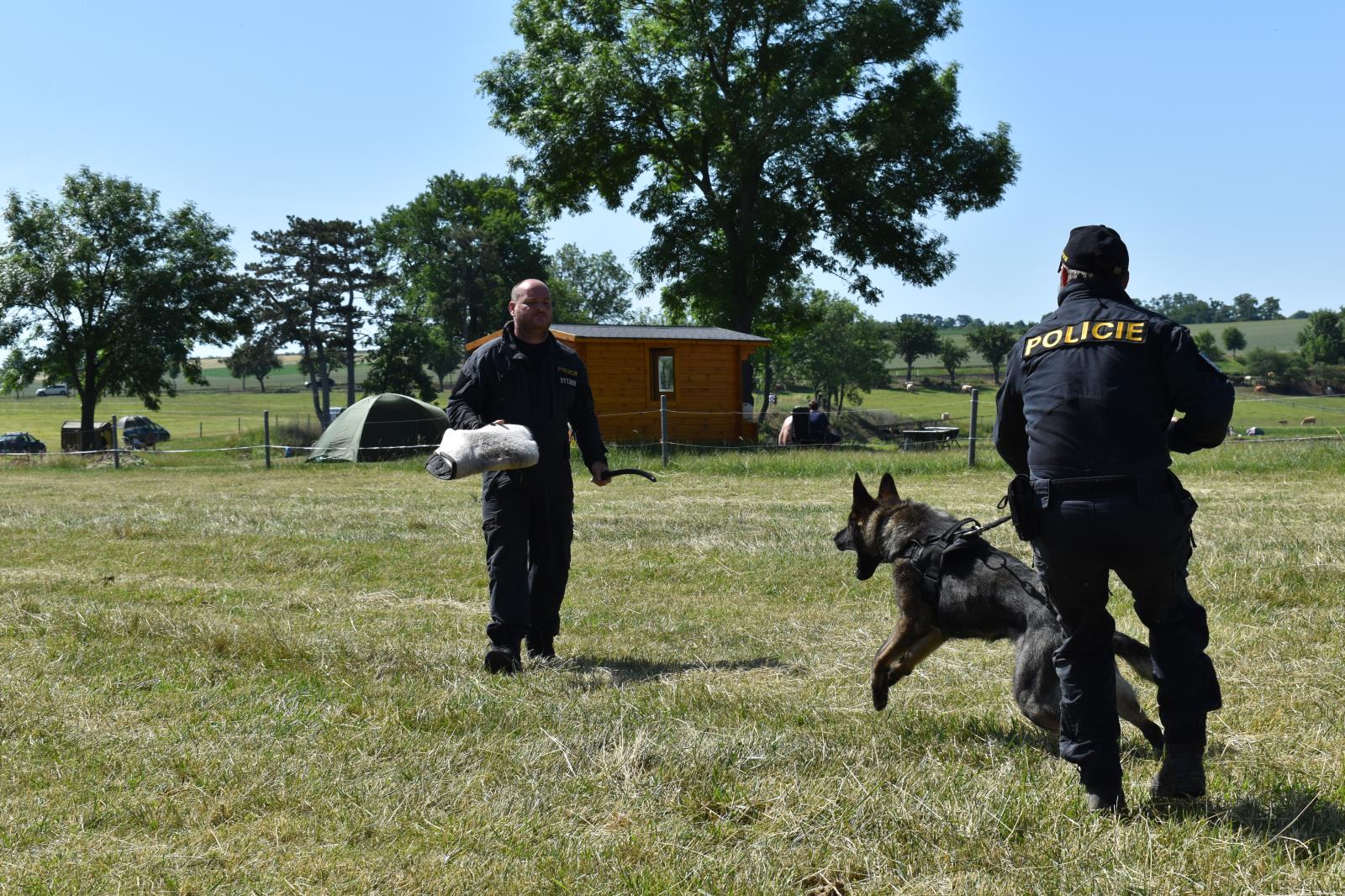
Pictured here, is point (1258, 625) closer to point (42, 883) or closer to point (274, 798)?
point (274, 798)

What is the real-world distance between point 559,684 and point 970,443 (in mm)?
14043

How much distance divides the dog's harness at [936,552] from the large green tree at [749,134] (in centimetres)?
2667

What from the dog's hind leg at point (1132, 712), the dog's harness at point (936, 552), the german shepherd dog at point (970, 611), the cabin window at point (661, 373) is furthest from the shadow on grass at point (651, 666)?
the cabin window at point (661, 373)

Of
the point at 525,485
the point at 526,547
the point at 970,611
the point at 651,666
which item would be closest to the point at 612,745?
the point at 970,611

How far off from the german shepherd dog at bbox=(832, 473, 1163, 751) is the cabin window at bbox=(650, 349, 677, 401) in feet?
73.4

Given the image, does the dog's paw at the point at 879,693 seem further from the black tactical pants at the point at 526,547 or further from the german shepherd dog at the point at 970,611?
the black tactical pants at the point at 526,547

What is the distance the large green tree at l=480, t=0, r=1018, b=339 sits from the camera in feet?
100

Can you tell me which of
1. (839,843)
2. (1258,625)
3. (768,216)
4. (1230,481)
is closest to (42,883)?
(839,843)

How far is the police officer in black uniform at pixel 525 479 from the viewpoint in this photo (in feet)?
17.8

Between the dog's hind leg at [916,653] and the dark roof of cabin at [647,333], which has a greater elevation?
the dark roof of cabin at [647,333]

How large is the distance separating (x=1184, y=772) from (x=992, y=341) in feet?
274

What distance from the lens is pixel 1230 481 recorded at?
14.9 meters

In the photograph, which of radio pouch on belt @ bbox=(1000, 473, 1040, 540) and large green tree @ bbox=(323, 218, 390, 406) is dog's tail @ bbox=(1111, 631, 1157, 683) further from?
large green tree @ bbox=(323, 218, 390, 406)

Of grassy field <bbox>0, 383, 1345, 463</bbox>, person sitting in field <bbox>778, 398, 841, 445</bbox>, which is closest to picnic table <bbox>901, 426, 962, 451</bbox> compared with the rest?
person sitting in field <bbox>778, 398, 841, 445</bbox>
